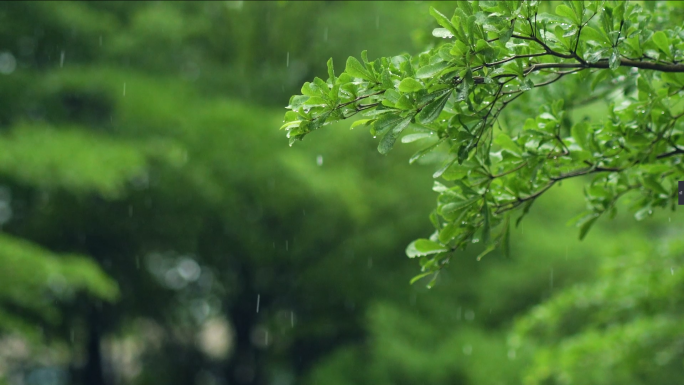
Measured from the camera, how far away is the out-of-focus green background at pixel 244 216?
17.0 ft

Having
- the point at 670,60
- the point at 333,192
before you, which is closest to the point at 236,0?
the point at 333,192

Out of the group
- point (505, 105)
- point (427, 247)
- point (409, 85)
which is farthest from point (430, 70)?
point (427, 247)

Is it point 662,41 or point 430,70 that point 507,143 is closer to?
point 662,41

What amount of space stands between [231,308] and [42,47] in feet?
11.3

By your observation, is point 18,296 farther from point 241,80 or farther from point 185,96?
point 241,80

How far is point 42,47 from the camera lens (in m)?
5.63

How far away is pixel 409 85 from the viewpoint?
104cm

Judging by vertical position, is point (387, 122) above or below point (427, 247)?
above

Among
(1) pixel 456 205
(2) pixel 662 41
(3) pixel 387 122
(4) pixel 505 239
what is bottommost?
(4) pixel 505 239

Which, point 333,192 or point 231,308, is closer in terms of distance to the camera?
point 333,192

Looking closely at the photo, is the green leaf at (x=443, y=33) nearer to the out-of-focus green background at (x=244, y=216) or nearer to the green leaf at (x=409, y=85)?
the green leaf at (x=409, y=85)

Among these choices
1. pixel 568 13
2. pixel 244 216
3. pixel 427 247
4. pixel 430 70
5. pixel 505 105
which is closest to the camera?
pixel 430 70

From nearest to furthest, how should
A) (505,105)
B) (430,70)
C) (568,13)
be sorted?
(430,70), (568,13), (505,105)

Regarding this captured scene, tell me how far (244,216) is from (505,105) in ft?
16.3
